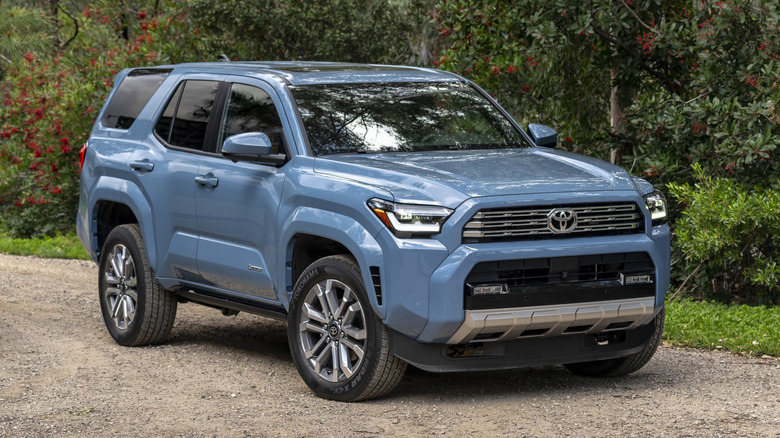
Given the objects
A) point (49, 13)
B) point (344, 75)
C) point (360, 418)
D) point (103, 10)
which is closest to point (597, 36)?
point (344, 75)

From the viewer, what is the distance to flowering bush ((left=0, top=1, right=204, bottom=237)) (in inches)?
667

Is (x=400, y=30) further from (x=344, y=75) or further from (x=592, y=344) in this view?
(x=592, y=344)

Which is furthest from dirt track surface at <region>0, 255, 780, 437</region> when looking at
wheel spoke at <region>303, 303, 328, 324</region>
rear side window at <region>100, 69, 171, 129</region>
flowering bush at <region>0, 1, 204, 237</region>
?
flowering bush at <region>0, 1, 204, 237</region>

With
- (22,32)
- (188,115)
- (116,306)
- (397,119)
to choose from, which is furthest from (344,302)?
(22,32)

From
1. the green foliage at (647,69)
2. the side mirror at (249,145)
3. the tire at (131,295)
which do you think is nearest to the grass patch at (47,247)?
the green foliage at (647,69)

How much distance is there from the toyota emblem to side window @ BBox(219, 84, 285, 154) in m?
1.87

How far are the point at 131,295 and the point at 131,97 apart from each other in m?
1.55

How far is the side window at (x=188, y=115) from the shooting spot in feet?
26.7

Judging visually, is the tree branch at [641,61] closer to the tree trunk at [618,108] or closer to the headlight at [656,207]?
the tree trunk at [618,108]

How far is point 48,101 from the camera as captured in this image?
17156 mm

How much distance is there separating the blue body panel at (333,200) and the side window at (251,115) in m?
0.08

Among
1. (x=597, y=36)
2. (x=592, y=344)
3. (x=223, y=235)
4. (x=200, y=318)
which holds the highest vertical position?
(x=597, y=36)

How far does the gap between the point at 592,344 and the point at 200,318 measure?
14.3 ft

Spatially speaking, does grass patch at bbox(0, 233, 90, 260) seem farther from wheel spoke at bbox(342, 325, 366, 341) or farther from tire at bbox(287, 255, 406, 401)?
wheel spoke at bbox(342, 325, 366, 341)
